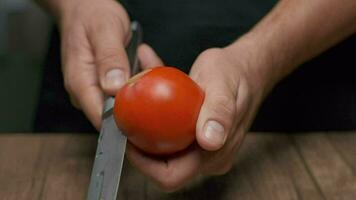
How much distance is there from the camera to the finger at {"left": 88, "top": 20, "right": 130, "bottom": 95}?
832 millimetres

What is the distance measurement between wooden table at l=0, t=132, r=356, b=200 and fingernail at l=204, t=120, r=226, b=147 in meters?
0.16

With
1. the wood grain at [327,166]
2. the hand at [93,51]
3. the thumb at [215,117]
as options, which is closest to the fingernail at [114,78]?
the hand at [93,51]

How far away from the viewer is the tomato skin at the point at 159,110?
0.70 m

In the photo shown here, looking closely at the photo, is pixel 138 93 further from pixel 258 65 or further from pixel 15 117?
pixel 15 117

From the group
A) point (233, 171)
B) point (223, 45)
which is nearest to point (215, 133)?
point (233, 171)

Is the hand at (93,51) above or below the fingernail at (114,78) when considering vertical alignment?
below

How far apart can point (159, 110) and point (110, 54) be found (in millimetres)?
199

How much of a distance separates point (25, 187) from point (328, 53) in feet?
1.81

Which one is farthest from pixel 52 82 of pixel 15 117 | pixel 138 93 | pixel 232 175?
pixel 15 117

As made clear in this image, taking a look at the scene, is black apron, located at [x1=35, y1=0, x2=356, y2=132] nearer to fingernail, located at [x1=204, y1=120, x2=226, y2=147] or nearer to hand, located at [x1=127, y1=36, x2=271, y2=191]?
hand, located at [x1=127, y1=36, x2=271, y2=191]

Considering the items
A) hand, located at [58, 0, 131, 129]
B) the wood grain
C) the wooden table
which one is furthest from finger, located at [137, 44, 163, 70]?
the wood grain

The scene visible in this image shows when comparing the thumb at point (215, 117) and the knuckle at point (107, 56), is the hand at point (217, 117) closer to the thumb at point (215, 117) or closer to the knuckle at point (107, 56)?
the thumb at point (215, 117)

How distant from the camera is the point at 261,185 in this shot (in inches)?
35.5

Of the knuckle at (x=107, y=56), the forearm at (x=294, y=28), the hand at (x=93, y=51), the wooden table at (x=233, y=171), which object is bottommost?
the wooden table at (x=233, y=171)
